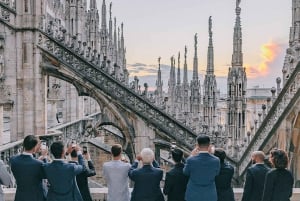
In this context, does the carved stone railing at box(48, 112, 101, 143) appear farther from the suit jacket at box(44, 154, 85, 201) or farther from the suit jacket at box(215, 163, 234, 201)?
the suit jacket at box(215, 163, 234, 201)

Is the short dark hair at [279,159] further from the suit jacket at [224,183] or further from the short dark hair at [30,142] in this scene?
the short dark hair at [30,142]

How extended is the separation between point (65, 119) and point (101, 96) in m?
8.00

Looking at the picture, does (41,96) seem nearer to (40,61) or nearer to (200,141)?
(40,61)

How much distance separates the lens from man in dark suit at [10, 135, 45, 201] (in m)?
5.80

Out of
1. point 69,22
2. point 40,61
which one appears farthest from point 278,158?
point 69,22

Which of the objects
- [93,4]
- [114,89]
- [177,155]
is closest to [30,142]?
[177,155]

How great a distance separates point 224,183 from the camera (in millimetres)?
6188

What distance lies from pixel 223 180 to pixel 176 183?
619 mm

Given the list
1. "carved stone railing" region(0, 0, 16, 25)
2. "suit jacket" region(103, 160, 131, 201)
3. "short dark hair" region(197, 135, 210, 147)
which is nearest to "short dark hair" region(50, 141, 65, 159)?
"suit jacket" region(103, 160, 131, 201)

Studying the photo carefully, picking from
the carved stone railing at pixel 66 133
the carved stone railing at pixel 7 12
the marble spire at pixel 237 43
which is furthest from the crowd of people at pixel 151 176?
the marble spire at pixel 237 43

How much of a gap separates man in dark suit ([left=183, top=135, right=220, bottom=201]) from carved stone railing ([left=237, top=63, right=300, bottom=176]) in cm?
650

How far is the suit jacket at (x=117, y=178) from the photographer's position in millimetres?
6207

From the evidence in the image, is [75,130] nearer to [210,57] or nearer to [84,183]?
[210,57]

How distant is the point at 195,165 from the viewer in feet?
18.9
